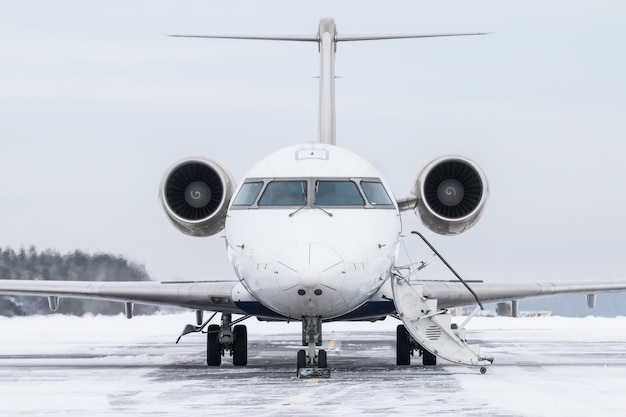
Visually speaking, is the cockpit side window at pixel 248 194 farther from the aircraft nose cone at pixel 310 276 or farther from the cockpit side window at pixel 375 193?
the aircraft nose cone at pixel 310 276

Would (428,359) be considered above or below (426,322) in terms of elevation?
below

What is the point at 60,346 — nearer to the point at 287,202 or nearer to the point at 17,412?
the point at 287,202

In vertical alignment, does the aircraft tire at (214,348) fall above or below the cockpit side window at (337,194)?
below

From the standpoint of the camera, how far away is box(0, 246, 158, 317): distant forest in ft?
119

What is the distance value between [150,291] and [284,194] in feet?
14.8

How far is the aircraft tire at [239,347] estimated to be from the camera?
20078 mm

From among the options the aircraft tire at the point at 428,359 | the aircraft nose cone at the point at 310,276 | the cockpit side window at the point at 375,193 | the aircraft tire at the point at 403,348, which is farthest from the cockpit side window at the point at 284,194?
the aircraft tire at the point at 428,359

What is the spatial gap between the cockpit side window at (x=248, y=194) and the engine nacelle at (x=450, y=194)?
3.46 metres

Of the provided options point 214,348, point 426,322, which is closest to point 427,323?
point 426,322

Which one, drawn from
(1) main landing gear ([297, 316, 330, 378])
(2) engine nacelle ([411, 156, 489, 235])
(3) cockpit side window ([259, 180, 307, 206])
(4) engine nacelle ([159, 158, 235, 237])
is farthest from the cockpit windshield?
(4) engine nacelle ([159, 158, 235, 237])

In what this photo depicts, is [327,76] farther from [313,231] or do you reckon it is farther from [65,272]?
[65,272]

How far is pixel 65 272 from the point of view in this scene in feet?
123

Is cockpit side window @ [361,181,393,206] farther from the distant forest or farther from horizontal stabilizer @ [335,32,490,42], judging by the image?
the distant forest

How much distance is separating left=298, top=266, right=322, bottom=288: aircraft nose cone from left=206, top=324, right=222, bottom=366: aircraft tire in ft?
17.2
